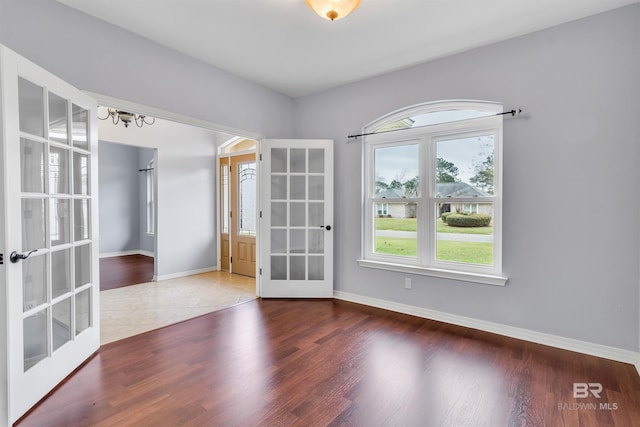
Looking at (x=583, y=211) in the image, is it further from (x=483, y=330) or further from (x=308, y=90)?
(x=308, y=90)

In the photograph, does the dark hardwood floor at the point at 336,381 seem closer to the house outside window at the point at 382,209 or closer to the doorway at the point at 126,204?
the house outside window at the point at 382,209

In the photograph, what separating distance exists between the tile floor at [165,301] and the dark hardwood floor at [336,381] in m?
0.35

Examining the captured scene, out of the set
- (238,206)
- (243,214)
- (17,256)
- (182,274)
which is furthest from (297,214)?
(17,256)

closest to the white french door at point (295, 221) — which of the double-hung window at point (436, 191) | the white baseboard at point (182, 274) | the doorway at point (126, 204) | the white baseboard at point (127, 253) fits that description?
the double-hung window at point (436, 191)

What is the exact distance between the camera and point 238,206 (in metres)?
5.50

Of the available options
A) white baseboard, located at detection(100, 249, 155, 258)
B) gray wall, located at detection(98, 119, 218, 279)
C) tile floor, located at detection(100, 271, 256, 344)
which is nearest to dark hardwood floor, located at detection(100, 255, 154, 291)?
white baseboard, located at detection(100, 249, 155, 258)

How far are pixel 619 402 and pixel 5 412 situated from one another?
12.0 ft

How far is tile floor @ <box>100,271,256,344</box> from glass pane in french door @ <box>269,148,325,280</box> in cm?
73

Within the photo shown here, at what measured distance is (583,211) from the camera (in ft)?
8.38

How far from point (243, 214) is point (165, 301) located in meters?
1.98

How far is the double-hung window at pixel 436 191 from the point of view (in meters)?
3.05

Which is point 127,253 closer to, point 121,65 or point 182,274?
point 182,274

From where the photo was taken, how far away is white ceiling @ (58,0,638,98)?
238 centimetres

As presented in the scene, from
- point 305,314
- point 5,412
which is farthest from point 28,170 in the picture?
point 305,314
